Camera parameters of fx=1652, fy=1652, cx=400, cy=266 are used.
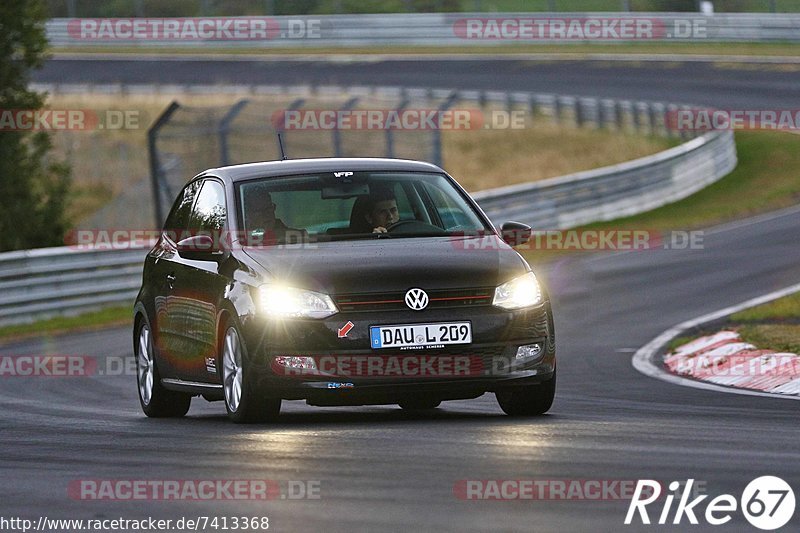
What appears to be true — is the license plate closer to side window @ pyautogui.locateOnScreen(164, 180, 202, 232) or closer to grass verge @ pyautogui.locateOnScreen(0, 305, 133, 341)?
side window @ pyautogui.locateOnScreen(164, 180, 202, 232)

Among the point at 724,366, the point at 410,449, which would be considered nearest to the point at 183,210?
the point at 410,449

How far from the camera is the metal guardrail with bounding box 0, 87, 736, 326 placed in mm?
20469

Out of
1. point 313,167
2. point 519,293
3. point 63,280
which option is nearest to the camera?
point 519,293

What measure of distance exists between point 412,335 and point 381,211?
4.31ft

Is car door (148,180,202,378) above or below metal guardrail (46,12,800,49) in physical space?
above

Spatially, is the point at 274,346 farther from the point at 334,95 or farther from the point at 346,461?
the point at 334,95

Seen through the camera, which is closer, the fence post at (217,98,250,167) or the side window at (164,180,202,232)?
the side window at (164,180,202,232)

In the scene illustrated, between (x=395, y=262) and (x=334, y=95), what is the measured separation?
35.5 meters

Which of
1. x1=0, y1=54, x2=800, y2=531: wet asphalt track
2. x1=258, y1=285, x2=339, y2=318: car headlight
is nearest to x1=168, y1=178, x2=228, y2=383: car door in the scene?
x1=0, y1=54, x2=800, y2=531: wet asphalt track

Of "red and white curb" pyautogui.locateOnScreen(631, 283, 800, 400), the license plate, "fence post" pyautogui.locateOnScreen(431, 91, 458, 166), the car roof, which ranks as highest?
the car roof

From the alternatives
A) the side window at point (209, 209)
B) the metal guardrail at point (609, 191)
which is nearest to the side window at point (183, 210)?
the side window at point (209, 209)

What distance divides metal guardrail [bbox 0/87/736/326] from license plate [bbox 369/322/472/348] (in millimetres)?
12302

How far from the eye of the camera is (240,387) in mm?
9172

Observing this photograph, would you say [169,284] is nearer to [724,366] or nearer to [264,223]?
[264,223]
